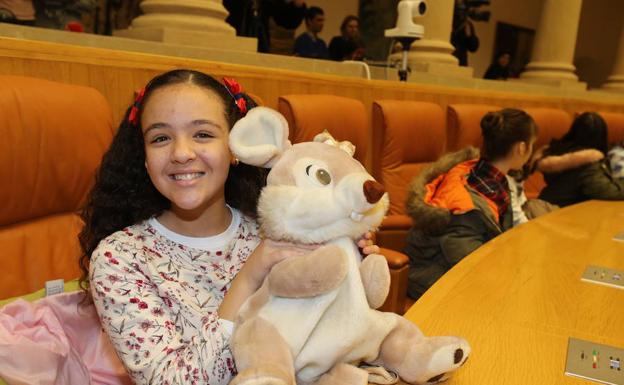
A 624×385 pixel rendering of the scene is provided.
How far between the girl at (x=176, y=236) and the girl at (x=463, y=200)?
0.96 metres

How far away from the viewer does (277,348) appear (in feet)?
2.14

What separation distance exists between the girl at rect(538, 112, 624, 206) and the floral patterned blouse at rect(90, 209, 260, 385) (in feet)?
8.12

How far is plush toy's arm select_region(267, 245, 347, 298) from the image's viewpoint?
25.9 inches

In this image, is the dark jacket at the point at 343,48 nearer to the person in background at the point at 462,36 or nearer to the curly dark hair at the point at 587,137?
the person in background at the point at 462,36

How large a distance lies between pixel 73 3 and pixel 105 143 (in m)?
1.58

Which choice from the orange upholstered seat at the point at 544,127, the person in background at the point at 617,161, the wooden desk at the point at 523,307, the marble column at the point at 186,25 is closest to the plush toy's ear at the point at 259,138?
the wooden desk at the point at 523,307

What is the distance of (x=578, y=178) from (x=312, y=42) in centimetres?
266

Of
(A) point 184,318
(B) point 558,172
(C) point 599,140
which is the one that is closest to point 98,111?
(A) point 184,318

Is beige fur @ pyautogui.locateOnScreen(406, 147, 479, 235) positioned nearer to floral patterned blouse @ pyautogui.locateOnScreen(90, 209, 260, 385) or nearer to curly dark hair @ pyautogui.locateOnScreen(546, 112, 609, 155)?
floral patterned blouse @ pyautogui.locateOnScreen(90, 209, 260, 385)

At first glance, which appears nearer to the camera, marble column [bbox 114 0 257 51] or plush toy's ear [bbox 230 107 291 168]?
plush toy's ear [bbox 230 107 291 168]

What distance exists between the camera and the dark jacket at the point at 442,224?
1.93m

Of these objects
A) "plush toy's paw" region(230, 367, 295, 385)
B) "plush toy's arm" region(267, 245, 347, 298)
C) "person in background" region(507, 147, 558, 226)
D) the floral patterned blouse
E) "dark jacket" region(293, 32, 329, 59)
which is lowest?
"person in background" region(507, 147, 558, 226)

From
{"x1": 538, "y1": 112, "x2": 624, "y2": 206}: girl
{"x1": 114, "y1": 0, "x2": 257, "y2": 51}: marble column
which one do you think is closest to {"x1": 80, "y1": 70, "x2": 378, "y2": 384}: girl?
{"x1": 114, "y1": 0, "x2": 257, "y2": 51}: marble column

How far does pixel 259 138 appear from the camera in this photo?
77 centimetres
